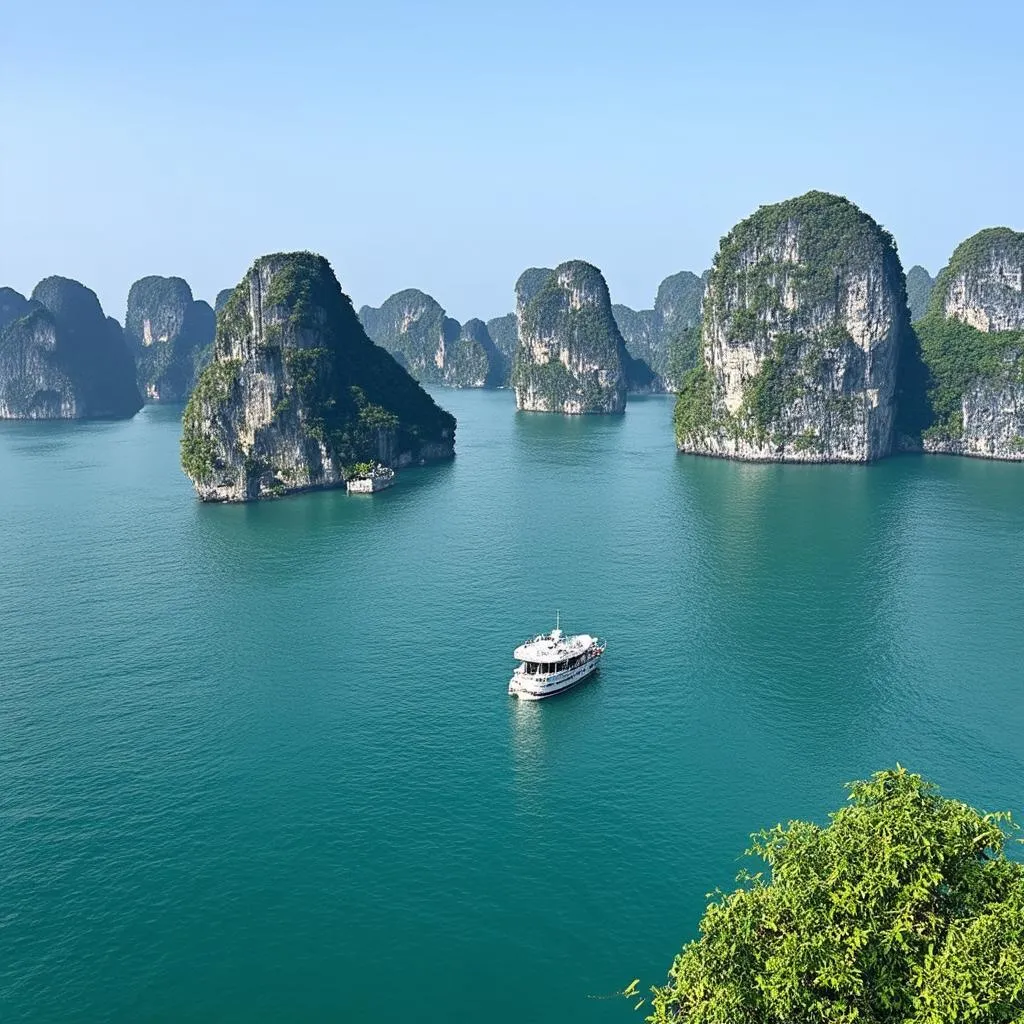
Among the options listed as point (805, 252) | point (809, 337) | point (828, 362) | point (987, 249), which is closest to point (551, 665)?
point (828, 362)

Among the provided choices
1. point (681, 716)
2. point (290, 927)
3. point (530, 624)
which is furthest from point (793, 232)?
point (290, 927)

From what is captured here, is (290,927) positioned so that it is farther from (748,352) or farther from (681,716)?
(748,352)

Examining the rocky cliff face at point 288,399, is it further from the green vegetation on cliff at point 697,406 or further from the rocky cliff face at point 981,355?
the rocky cliff face at point 981,355

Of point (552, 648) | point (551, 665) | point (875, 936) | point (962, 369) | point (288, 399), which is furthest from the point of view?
point (962, 369)

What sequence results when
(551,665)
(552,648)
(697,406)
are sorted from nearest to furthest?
(551,665) < (552,648) < (697,406)

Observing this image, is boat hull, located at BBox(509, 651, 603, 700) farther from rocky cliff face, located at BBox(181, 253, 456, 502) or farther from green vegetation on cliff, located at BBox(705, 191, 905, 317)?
green vegetation on cliff, located at BBox(705, 191, 905, 317)

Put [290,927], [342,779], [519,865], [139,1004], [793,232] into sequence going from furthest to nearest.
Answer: [793,232], [342,779], [519,865], [290,927], [139,1004]

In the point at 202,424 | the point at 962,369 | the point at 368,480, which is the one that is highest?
the point at 962,369

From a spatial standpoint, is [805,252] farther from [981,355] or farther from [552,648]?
[552,648]
